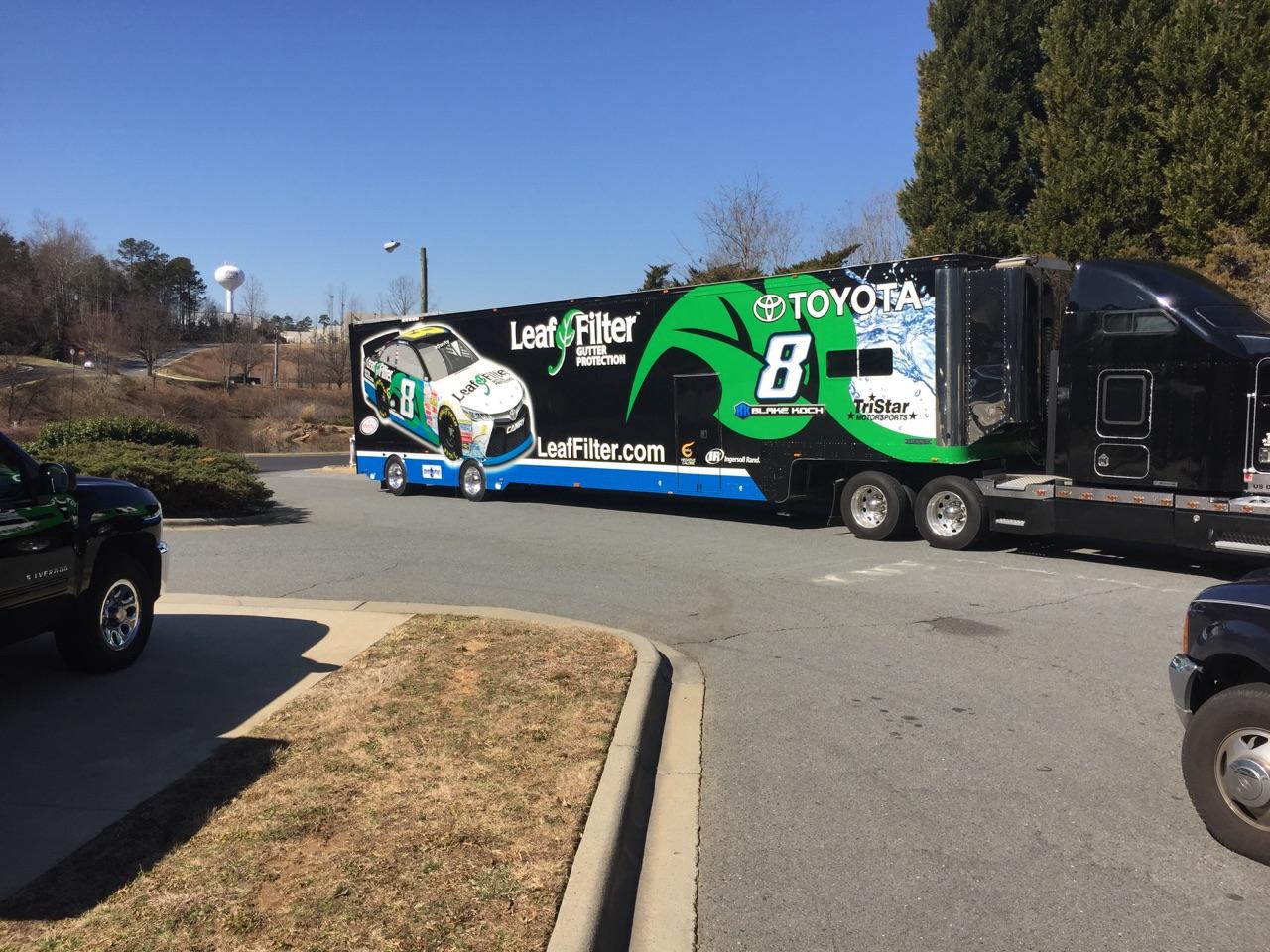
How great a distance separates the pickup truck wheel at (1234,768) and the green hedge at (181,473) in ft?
46.3

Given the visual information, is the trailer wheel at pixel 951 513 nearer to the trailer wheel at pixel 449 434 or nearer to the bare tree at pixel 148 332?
the trailer wheel at pixel 449 434

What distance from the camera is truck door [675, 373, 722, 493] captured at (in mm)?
15156

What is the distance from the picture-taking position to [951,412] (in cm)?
1217

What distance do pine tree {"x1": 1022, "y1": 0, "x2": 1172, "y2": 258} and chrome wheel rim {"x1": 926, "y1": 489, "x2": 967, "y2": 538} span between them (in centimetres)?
950

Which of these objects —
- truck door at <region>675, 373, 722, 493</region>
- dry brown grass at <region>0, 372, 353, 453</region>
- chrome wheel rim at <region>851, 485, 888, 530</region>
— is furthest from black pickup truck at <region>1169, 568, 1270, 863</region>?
dry brown grass at <region>0, 372, 353, 453</region>

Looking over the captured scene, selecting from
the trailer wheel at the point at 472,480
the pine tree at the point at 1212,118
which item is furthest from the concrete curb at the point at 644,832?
the pine tree at the point at 1212,118

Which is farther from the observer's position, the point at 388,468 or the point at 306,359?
the point at 306,359

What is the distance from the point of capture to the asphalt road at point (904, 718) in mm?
3754

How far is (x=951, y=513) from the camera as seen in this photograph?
12516 mm

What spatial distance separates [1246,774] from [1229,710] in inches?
9.9

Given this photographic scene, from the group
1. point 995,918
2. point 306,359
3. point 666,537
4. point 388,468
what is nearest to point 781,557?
point 666,537

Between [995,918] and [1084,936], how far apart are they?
0.30m

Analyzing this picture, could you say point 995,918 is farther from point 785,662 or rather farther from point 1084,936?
point 785,662

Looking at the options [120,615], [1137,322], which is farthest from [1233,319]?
[120,615]
